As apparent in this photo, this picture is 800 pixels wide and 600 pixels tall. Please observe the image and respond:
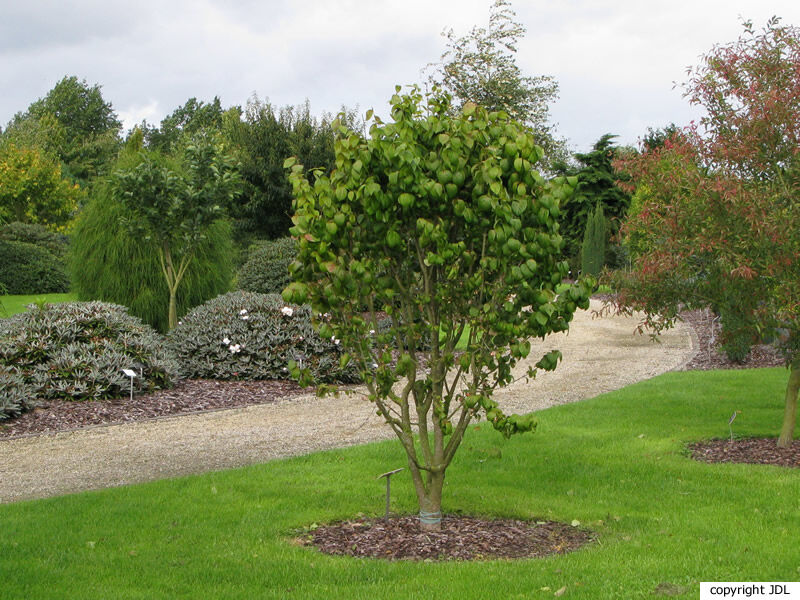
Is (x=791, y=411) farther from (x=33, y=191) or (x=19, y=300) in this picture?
(x=33, y=191)

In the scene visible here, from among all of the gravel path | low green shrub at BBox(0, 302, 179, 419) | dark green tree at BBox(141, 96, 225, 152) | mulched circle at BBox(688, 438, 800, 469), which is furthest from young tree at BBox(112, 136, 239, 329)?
dark green tree at BBox(141, 96, 225, 152)

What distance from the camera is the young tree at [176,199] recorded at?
1277 cm

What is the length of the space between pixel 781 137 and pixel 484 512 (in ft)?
12.9

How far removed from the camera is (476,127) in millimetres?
4406

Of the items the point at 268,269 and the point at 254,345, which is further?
the point at 268,269

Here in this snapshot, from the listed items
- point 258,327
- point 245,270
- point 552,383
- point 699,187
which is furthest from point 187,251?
point 699,187

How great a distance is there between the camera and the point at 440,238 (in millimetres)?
4293

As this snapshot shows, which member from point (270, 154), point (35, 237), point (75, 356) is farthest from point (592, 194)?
point (75, 356)

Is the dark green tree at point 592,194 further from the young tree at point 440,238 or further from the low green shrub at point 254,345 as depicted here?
the young tree at point 440,238

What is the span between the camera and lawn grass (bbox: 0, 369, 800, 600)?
4.02 meters

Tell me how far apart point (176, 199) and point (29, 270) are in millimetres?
16048

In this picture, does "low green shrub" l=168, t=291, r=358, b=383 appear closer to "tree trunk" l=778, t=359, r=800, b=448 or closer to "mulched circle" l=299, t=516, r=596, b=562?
"tree trunk" l=778, t=359, r=800, b=448

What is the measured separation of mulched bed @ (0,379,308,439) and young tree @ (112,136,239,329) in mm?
2626

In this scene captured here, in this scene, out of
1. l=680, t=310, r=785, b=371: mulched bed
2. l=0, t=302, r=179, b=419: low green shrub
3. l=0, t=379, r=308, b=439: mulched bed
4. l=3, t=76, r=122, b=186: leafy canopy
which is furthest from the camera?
l=3, t=76, r=122, b=186: leafy canopy
